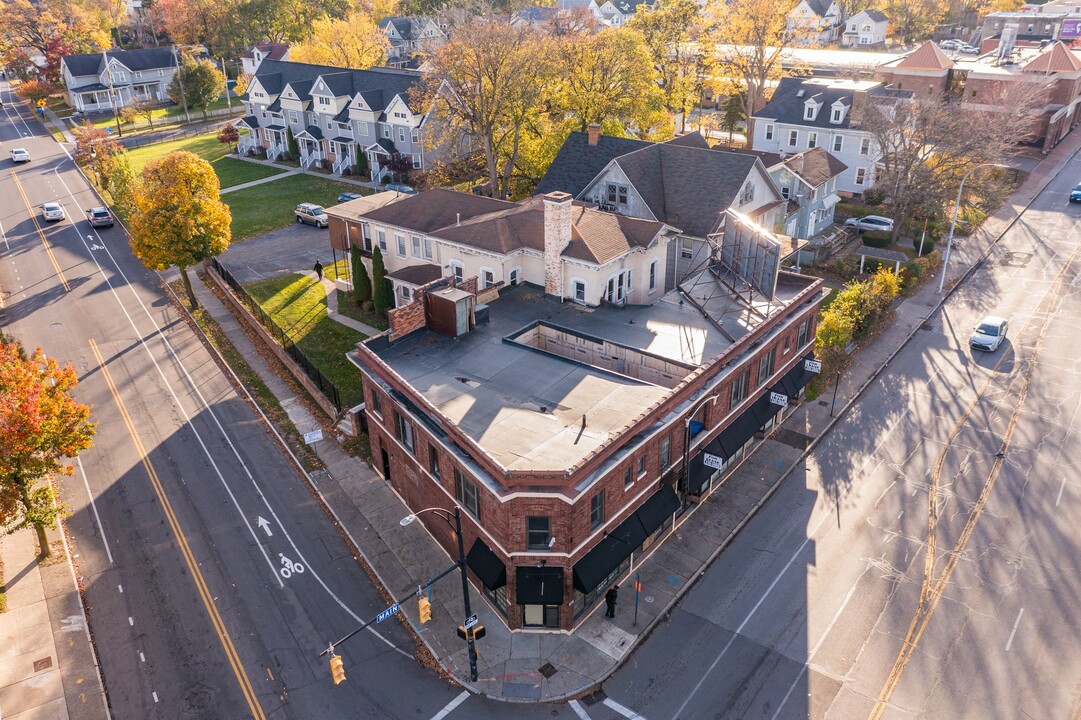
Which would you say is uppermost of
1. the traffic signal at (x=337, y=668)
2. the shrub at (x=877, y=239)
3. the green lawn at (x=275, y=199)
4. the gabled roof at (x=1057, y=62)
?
the gabled roof at (x=1057, y=62)

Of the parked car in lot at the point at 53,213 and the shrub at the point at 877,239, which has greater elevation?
the parked car in lot at the point at 53,213

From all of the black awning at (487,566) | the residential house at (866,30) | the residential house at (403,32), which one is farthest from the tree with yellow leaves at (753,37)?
the residential house at (866,30)

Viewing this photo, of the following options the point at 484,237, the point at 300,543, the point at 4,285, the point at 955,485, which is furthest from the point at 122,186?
the point at 955,485

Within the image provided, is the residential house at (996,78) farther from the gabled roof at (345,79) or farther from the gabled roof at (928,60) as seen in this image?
the gabled roof at (345,79)

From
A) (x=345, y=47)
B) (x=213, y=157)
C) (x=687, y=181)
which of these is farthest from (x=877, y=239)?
(x=213, y=157)

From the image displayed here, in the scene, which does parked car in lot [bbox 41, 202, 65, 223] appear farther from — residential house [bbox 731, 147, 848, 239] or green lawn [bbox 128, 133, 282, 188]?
residential house [bbox 731, 147, 848, 239]

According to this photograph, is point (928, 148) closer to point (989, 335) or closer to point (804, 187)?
point (804, 187)

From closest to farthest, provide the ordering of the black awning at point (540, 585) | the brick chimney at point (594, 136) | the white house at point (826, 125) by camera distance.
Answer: the black awning at point (540, 585) → the brick chimney at point (594, 136) → the white house at point (826, 125)
